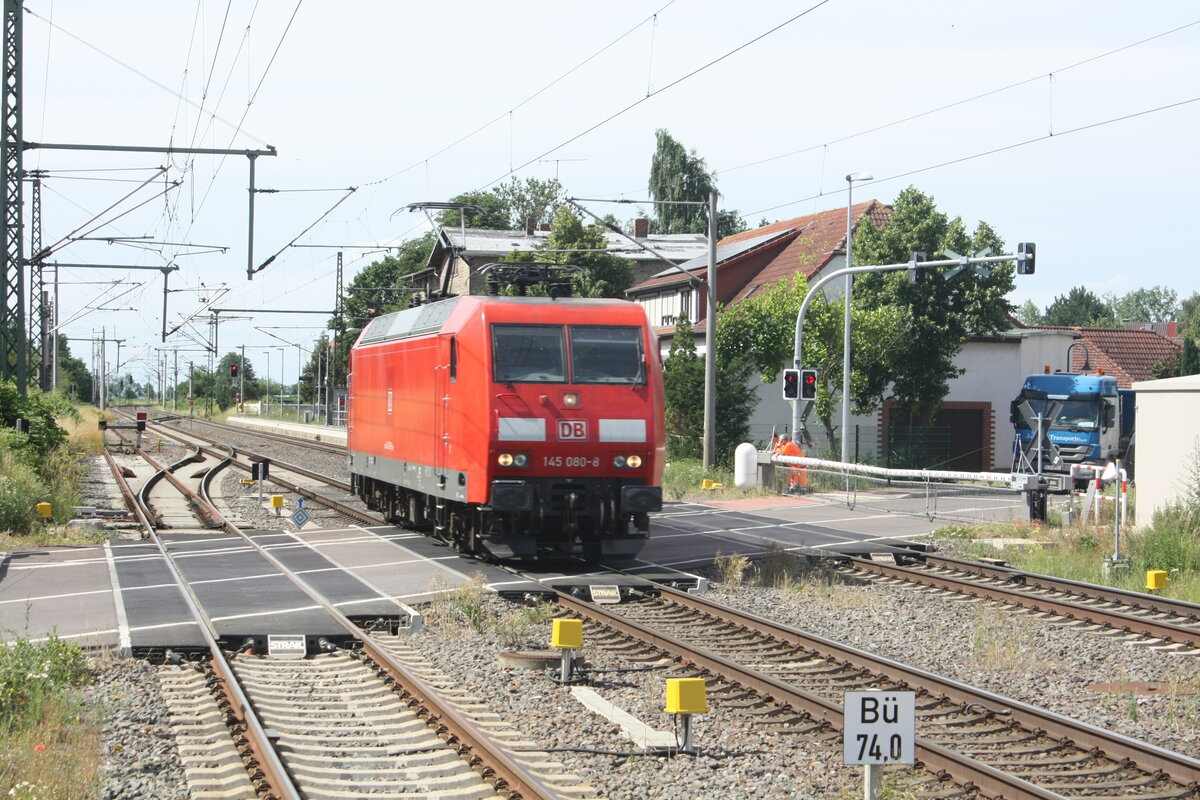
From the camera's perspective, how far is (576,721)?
8953 mm

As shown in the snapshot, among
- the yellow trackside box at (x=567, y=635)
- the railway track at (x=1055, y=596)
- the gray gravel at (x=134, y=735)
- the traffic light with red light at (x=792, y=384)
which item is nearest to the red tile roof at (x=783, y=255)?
the traffic light with red light at (x=792, y=384)

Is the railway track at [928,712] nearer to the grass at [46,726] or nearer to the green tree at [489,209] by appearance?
the grass at [46,726]

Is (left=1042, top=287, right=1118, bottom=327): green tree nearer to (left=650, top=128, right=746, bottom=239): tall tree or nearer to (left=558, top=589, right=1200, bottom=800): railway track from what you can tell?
(left=650, top=128, right=746, bottom=239): tall tree

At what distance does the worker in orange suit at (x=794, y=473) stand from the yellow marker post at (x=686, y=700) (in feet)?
64.4

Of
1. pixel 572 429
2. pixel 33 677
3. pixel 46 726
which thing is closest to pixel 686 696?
pixel 46 726

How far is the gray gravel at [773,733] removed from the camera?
→ 7664mm

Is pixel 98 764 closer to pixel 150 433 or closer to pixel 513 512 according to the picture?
pixel 513 512

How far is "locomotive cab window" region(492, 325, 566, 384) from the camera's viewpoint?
15961 millimetres

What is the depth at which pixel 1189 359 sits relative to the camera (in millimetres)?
51781

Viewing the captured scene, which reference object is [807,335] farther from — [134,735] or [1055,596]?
[134,735]

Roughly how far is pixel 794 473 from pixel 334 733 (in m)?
20.4

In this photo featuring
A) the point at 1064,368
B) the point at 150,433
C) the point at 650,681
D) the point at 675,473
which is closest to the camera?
the point at 650,681

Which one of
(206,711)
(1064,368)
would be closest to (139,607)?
(206,711)

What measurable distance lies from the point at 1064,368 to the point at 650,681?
40.9 metres
